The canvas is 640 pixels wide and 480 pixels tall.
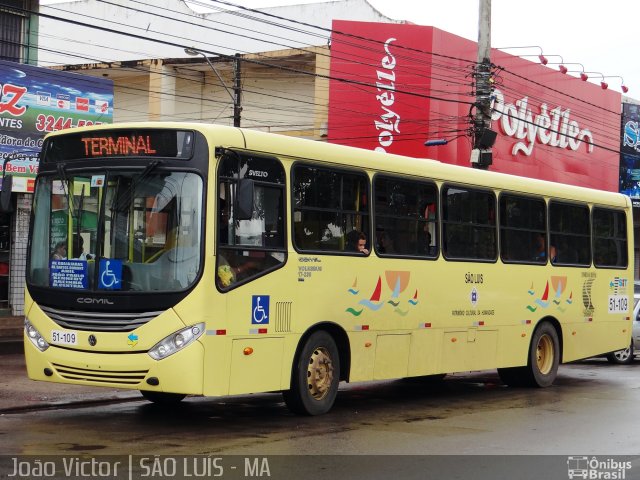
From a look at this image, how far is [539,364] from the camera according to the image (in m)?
16.5

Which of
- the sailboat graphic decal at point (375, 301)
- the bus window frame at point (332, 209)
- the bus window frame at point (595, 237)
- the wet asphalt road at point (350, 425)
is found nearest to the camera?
the wet asphalt road at point (350, 425)

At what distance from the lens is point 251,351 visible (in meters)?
11.0

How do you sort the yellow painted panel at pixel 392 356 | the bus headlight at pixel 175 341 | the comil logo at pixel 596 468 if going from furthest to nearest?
the yellow painted panel at pixel 392 356
the bus headlight at pixel 175 341
the comil logo at pixel 596 468

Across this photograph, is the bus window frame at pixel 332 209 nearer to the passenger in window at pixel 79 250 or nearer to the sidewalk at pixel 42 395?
the passenger in window at pixel 79 250

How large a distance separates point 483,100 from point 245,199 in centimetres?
1349

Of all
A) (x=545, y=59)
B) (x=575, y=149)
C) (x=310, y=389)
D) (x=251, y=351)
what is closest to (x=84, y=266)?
(x=251, y=351)

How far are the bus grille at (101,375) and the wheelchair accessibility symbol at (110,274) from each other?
0.85 meters

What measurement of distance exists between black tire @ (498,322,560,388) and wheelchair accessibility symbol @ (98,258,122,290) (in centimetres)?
757

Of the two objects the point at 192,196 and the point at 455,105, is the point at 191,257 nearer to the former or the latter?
the point at 192,196

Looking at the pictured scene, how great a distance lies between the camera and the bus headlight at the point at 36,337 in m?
11.1

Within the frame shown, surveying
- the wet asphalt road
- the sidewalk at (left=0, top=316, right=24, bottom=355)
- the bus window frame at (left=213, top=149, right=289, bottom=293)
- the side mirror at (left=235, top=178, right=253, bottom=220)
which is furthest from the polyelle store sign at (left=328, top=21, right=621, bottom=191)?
the side mirror at (left=235, top=178, right=253, bottom=220)

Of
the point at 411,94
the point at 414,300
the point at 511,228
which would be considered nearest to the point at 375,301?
the point at 414,300

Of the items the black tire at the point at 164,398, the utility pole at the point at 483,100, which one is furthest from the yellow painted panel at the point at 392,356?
the utility pole at the point at 483,100

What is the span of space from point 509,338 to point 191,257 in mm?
6587
